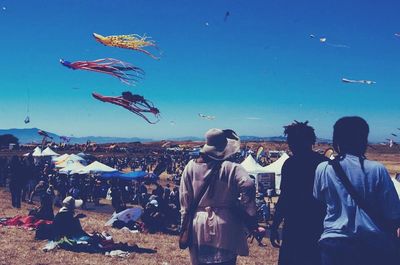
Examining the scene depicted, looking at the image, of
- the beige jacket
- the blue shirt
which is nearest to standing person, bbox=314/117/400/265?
the blue shirt

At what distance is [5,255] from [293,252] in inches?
264

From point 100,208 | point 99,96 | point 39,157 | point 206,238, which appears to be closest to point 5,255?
point 99,96

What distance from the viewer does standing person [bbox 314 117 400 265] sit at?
3.02 m

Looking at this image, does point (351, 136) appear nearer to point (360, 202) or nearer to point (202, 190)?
point (360, 202)

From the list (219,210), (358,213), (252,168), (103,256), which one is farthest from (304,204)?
(252,168)

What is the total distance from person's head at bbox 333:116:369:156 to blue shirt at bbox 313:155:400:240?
0.49ft

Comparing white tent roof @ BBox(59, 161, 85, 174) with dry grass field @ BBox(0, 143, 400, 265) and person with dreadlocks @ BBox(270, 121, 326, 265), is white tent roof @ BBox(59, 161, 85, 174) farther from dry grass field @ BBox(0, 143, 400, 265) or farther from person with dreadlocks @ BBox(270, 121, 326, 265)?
person with dreadlocks @ BBox(270, 121, 326, 265)

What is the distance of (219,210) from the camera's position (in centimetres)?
381

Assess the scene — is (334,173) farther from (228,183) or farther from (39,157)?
(39,157)

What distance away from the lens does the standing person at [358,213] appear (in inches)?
119

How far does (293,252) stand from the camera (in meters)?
3.86

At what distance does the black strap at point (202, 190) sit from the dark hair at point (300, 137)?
782 mm

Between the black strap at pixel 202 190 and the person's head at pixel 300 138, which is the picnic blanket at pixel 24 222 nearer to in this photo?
the black strap at pixel 202 190

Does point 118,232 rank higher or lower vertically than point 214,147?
lower
